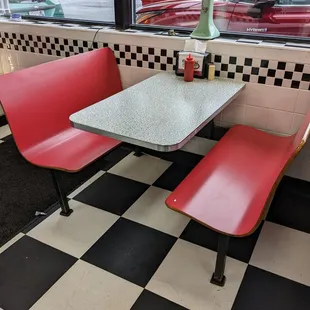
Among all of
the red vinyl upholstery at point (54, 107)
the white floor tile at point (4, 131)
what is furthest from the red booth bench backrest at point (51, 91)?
the white floor tile at point (4, 131)

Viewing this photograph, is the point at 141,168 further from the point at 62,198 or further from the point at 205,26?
the point at 205,26

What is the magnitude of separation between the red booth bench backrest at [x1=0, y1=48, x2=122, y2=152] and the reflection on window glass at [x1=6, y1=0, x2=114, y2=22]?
467mm

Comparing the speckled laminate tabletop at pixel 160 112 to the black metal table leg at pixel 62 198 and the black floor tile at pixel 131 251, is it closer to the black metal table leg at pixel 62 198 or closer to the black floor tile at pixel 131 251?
the black metal table leg at pixel 62 198

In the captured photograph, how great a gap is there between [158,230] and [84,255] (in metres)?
0.45

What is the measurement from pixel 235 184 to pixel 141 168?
1033mm

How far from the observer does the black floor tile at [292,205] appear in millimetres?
1991

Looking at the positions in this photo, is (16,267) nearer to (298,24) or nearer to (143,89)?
(143,89)

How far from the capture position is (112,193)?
2254mm

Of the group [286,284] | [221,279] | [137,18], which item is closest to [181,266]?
[221,279]

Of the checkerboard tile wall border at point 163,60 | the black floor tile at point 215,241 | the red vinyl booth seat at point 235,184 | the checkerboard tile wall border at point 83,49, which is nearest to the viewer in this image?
the red vinyl booth seat at point 235,184

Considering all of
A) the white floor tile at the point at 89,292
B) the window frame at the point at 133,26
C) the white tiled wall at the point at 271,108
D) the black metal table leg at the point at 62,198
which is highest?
the window frame at the point at 133,26

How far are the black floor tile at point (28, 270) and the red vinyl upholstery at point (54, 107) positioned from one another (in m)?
0.47

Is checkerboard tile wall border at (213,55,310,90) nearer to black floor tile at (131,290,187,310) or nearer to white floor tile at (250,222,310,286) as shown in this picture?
white floor tile at (250,222,310,286)

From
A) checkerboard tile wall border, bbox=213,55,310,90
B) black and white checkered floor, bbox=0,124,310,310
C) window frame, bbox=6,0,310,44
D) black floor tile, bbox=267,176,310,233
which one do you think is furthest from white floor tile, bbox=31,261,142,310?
window frame, bbox=6,0,310,44
